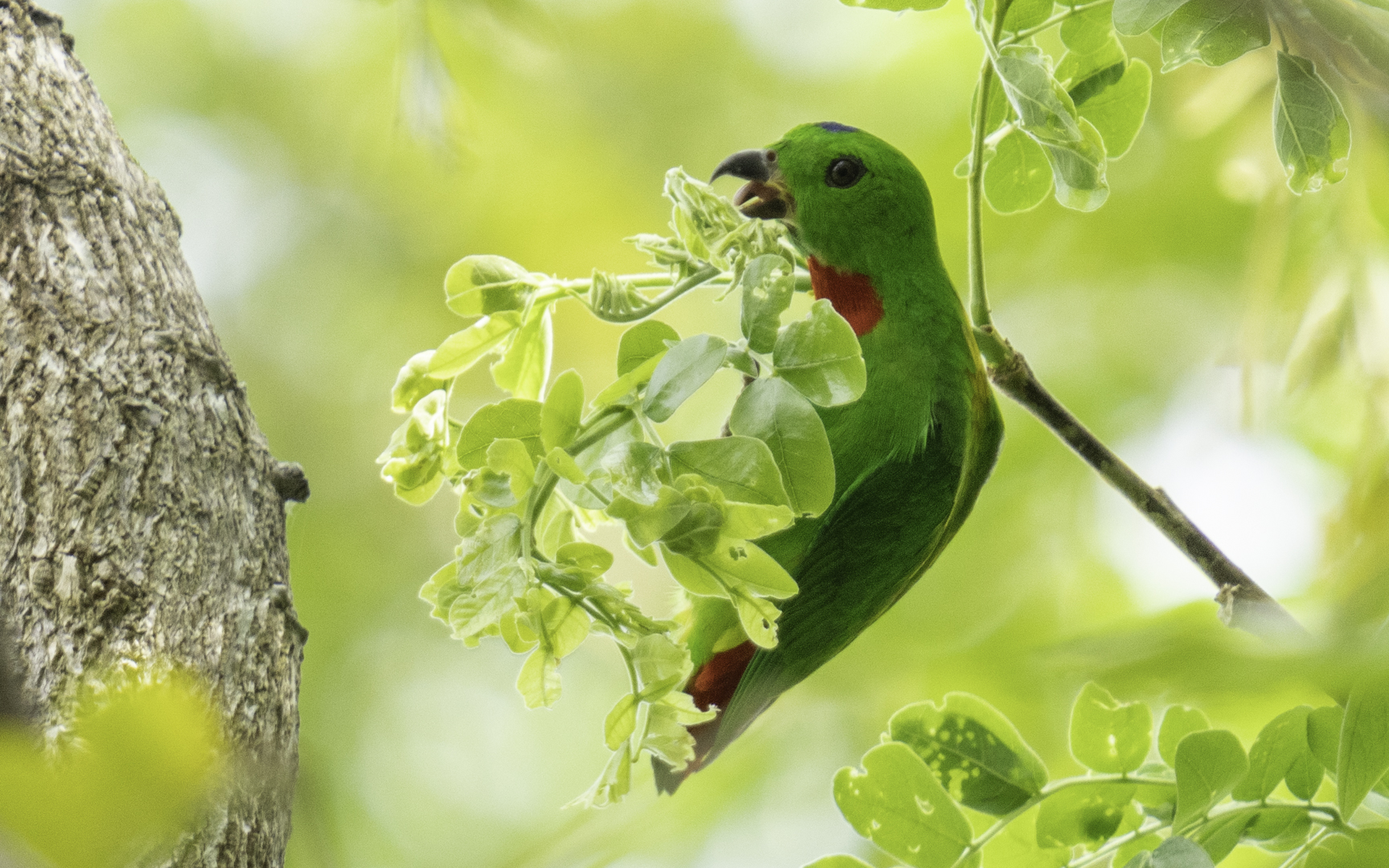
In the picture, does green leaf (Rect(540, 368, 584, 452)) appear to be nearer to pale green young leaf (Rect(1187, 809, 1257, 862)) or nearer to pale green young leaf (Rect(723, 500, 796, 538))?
pale green young leaf (Rect(723, 500, 796, 538))

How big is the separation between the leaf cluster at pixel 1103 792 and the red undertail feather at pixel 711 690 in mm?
289

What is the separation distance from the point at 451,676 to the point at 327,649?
2.52 feet

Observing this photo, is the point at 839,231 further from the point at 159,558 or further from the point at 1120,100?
the point at 159,558

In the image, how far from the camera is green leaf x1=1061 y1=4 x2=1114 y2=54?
1.14 meters

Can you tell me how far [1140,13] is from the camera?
919 mm

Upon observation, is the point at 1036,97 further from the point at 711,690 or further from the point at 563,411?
the point at 711,690

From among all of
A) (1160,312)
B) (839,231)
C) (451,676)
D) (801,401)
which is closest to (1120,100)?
(839,231)

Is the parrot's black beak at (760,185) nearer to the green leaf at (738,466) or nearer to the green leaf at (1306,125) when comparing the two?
the green leaf at (1306,125)

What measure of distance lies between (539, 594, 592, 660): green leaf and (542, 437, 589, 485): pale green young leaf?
0.34 feet

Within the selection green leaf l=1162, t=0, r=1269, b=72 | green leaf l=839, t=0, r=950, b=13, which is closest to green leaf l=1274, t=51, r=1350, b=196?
green leaf l=1162, t=0, r=1269, b=72

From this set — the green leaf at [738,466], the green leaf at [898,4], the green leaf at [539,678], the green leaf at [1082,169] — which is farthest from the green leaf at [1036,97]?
the green leaf at [539,678]

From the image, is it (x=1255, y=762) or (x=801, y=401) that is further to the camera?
(x=1255, y=762)

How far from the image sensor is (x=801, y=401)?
2.55ft

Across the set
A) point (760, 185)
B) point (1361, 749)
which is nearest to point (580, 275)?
point (760, 185)
